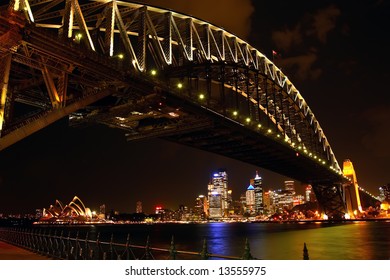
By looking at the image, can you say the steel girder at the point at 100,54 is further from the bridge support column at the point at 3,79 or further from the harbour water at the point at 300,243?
the harbour water at the point at 300,243

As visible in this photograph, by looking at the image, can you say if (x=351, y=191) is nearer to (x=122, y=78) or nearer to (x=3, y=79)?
(x=122, y=78)

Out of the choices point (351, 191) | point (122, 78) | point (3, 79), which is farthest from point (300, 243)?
point (351, 191)

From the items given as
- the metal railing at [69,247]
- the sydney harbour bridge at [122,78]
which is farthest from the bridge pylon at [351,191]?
the metal railing at [69,247]

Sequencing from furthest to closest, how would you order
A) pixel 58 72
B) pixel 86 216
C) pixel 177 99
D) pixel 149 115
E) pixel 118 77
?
pixel 86 216
pixel 149 115
pixel 177 99
pixel 118 77
pixel 58 72

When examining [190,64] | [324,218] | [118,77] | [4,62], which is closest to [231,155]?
[190,64]

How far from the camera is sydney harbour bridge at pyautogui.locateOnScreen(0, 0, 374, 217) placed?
20641mm

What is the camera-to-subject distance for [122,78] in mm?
26516

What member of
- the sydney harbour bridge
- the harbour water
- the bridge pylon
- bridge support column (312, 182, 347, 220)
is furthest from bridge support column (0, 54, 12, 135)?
the bridge pylon

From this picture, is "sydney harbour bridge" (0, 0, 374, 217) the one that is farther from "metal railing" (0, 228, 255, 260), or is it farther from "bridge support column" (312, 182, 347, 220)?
"bridge support column" (312, 182, 347, 220)
